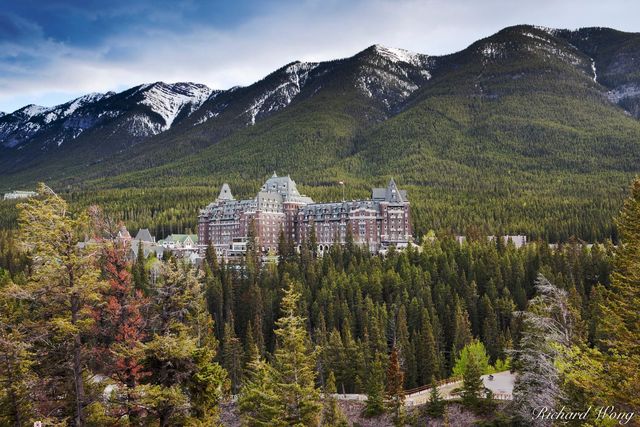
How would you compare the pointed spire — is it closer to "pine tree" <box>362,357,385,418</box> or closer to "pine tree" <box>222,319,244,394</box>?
"pine tree" <box>222,319,244,394</box>

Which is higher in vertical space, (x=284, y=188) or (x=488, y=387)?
(x=284, y=188)

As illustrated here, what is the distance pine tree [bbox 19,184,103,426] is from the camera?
26.3 m

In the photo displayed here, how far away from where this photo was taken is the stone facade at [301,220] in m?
166

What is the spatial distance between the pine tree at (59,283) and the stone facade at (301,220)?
415ft

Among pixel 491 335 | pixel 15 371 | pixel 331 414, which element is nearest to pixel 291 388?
pixel 15 371

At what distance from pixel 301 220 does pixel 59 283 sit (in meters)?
152

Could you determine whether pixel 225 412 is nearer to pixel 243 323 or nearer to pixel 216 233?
pixel 243 323

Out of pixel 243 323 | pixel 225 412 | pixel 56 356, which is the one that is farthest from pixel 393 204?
pixel 56 356

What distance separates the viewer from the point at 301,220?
587 ft

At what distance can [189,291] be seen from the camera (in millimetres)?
31406

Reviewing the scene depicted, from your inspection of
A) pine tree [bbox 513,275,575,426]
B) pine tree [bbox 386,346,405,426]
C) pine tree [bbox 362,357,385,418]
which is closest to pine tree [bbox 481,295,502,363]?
pine tree [bbox 362,357,385,418]

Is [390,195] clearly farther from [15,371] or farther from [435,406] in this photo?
[15,371]

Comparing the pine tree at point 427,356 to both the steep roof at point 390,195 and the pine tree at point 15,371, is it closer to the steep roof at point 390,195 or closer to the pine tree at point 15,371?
the pine tree at point 15,371

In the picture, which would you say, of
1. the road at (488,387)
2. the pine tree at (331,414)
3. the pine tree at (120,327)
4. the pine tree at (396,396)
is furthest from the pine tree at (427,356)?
the pine tree at (120,327)
